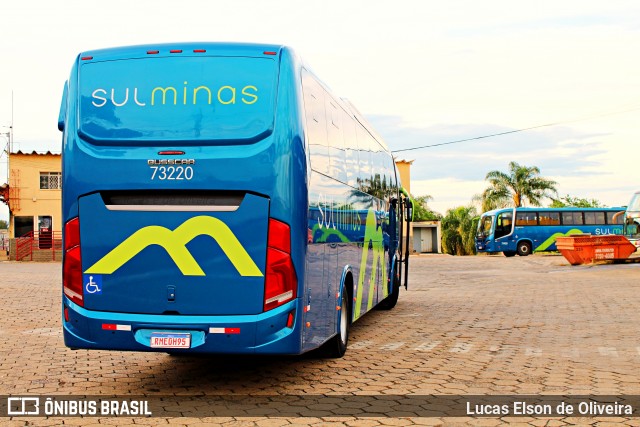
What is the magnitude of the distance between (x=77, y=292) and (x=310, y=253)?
7.34 ft

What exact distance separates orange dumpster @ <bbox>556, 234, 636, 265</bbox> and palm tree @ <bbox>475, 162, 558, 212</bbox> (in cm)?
2274

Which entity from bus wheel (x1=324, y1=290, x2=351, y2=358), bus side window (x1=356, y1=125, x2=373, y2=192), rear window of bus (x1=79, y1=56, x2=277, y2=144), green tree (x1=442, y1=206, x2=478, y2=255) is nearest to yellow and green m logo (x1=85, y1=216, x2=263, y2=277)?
rear window of bus (x1=79, y1=56, x2=277, y2=144)

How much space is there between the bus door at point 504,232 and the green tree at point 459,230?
8.69 metres

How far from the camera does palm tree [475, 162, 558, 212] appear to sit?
190 ft

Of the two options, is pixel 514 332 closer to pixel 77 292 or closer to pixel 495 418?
pixel 495 418

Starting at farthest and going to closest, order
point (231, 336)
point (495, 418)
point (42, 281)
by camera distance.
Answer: point (42, 281) → point (231, 336) → point (495, 418)

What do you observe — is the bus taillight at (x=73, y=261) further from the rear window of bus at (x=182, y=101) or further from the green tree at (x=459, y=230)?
the green tree at (x=459, y=230)

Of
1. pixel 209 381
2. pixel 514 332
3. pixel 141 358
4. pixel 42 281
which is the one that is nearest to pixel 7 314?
pixel 141 358

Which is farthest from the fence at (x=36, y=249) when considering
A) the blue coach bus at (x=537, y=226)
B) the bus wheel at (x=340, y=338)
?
the bus wheel at (x=340, y=338)

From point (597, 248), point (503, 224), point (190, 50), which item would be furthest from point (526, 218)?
point (190, 50)

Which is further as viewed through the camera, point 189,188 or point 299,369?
point 299,369

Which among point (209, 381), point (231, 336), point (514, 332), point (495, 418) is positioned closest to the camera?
point (495, 418)

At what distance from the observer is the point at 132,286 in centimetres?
722

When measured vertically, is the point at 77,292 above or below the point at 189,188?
below
